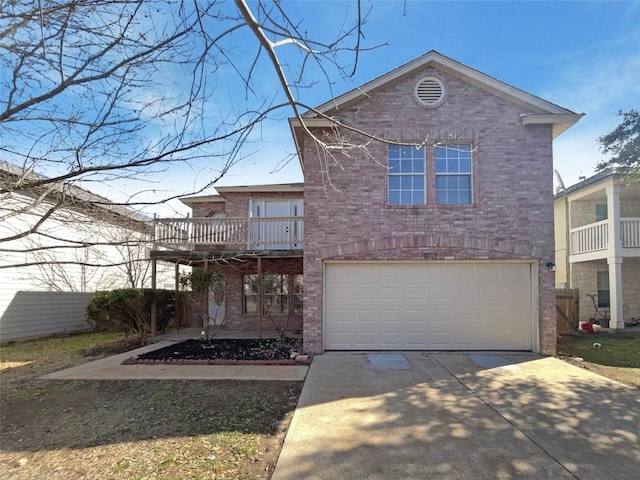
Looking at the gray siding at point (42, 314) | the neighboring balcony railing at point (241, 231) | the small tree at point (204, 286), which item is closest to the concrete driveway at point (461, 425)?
the small tree at point (204, 286)

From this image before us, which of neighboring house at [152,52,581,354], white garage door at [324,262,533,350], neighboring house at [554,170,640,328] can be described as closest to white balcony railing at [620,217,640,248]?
neighboring house at [554,170,640,328]

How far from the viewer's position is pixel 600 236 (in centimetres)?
1504

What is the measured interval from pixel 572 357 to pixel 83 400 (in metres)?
9.87

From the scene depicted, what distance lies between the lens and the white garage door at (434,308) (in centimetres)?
939

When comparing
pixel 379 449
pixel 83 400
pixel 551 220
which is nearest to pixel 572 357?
pixel 551 220

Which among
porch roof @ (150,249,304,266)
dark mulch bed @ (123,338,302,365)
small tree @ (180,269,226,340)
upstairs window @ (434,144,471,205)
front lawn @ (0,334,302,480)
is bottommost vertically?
dark mulch bed @ (123,338,302,365)

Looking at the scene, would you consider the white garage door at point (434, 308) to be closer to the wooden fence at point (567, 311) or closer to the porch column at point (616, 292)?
the wooden fence at point (567, 311)

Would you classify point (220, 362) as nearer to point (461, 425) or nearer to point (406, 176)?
point (461, 425)

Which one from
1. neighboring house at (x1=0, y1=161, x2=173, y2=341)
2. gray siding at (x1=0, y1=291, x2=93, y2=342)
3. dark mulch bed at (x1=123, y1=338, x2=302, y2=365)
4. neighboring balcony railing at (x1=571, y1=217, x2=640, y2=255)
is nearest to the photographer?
neighboring house at (x1=0, y1=161, x2=173, y2=341)

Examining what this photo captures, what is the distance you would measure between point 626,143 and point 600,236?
510 cm

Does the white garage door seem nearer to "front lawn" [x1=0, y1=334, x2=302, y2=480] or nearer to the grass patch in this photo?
the grass patch

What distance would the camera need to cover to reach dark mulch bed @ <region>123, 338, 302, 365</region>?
28.5 ft

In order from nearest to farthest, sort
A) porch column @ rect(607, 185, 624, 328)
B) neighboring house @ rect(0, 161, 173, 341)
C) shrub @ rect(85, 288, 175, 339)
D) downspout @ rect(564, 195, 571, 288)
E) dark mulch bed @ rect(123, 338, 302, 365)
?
neighboring house @ rect(0, 161, 173, 341)
dark mulch bed @ rect(123, 338, 302, 365)
shrub @ rect(85, 288, 175, 339)
porch column @ rect(607, 185, 624, 328)
downspout @ rect(564, 195, 571, 288)

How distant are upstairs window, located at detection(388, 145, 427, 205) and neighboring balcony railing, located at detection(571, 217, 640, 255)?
9.60 m
